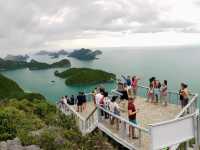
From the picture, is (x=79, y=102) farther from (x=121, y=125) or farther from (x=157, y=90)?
(x=121, y=125)

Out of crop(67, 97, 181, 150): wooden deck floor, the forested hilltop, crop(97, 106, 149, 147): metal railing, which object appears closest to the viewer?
the forested hilltop

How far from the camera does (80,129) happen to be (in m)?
18.0

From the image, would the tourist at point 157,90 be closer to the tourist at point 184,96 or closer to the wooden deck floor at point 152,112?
the wooden deck floor at point 152,112

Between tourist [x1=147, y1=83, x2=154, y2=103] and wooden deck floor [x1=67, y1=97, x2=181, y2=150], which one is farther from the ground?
tourist [x1=147, y1=83, x2=154, y2=103]

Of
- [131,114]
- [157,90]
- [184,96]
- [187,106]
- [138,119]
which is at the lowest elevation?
[138,119]

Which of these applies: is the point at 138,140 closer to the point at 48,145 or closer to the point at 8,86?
the point at 48,145

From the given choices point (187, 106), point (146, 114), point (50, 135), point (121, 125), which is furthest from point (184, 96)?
point (50, 135)

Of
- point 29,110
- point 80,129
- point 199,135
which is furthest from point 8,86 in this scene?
point 199,135

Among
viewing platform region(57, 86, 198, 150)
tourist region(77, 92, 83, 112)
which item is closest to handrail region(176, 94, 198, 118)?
viewing platform region(57, 86, 198, 150)

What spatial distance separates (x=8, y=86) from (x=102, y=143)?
7798cm

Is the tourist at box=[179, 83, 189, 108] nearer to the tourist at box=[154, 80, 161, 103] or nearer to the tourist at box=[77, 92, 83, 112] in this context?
the tourist at box=[154, 80, 161, 103]

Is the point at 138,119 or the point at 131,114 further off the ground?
the point at 131,114

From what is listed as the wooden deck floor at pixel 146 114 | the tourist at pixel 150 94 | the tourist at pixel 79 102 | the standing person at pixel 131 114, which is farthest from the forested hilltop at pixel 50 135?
the tourist at pixel 150 94

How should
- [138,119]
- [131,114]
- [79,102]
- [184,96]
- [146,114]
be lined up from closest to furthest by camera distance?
1. [131,114]
2. [138,119]
3. [146,114]
4. [184,96]
5. [79,102]
